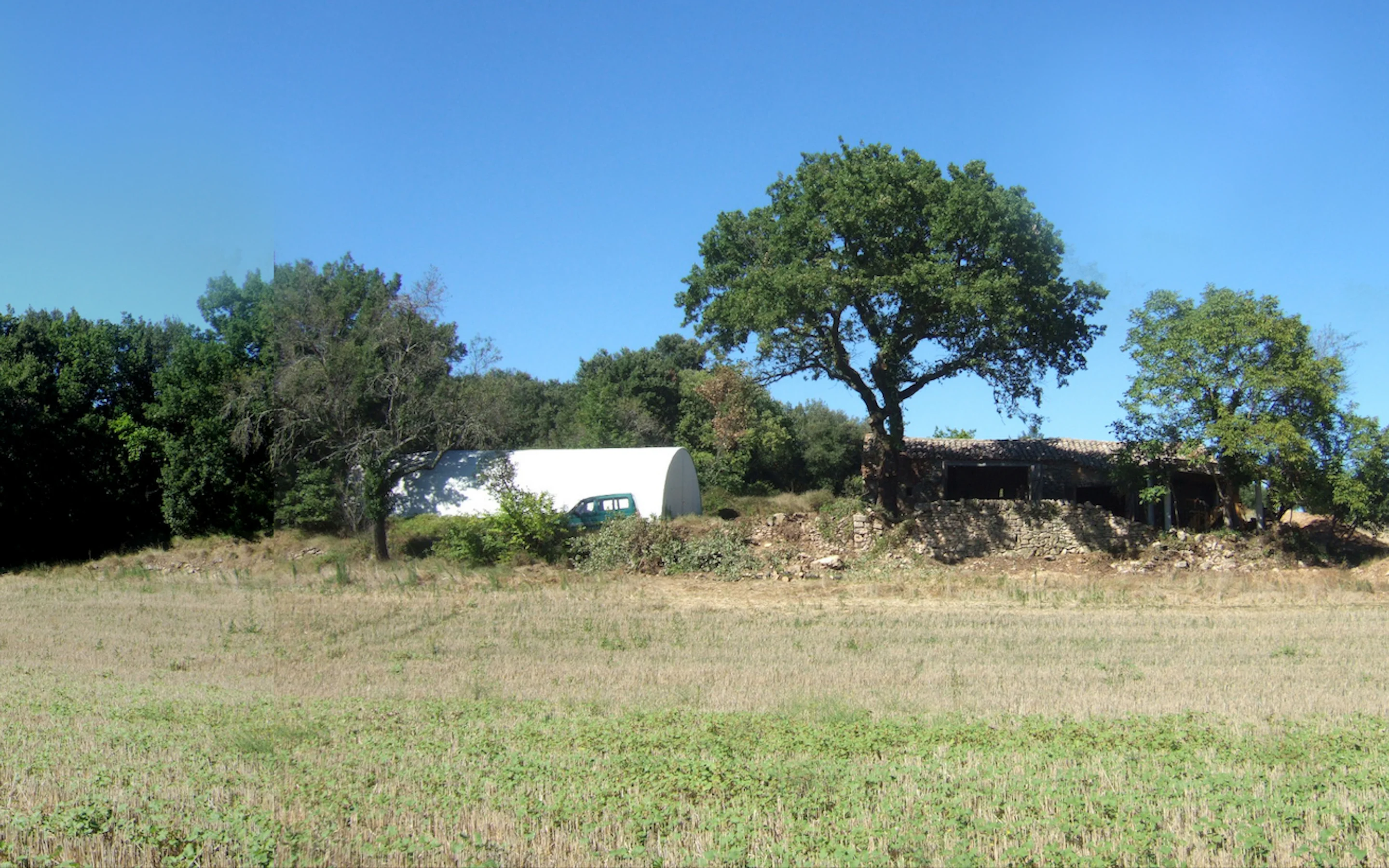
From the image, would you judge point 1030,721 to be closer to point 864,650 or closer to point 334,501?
point 864,650

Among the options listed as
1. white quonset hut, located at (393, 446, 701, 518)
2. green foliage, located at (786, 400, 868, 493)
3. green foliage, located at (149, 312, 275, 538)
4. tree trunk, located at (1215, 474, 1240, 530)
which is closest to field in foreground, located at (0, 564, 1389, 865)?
tree trunk, located at (1215, 474, 1240, 530)

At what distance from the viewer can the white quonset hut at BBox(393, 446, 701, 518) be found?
121 ft

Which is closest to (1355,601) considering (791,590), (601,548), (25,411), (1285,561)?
(1285,561)

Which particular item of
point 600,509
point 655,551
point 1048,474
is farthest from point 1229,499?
point 600,509

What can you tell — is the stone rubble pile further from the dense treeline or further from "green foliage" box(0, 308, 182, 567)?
"green foliage" box(0, 308, 182, 567)

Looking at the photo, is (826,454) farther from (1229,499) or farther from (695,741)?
(695,741)

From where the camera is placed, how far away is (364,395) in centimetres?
3456

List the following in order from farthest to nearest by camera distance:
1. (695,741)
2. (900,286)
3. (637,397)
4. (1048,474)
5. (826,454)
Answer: (637,397) → (826,454) → (1048,474) → (900,286) → (695,741)

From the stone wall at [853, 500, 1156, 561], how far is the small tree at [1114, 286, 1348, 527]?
2.07m

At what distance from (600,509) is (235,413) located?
14.4m

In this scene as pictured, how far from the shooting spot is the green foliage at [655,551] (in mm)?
32375

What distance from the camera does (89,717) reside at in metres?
10.7

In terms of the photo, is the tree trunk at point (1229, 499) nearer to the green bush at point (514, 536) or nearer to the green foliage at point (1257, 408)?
the green foliage at point (1257, 408)

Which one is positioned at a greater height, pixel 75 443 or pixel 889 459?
pixel 75 443
